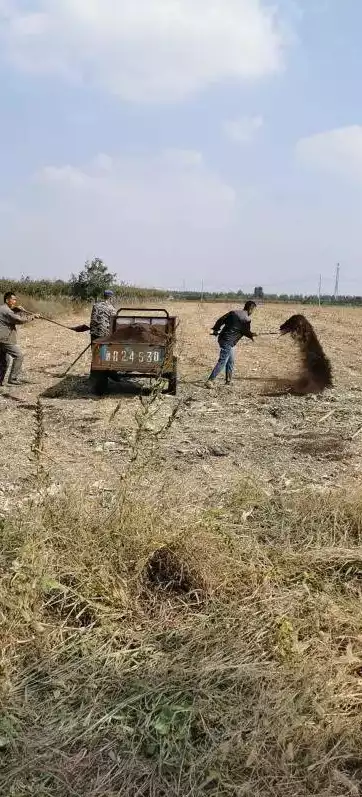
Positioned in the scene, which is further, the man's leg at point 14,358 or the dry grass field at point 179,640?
the man's leg at point 14,358

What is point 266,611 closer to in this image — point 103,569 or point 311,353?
point 103,569

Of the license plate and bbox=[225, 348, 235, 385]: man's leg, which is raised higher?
the license plate

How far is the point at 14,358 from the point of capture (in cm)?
1168

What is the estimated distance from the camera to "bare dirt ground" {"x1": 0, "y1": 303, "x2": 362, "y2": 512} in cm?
621

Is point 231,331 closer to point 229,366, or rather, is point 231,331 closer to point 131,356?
point 229,366

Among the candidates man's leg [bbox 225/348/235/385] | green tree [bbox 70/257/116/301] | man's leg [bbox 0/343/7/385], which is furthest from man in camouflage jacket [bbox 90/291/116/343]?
green tree [bbox 70/257/116/301]

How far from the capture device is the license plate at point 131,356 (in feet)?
33.9

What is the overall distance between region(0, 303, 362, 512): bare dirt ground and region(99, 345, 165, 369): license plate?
568 mm

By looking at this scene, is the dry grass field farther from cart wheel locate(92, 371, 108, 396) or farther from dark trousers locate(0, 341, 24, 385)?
dark trousers locate(0, 341, 24, 385)

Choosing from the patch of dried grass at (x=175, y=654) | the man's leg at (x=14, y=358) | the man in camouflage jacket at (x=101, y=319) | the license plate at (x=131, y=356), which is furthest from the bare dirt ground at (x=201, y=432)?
the man in camouflage jacket at (x=101, y=319)

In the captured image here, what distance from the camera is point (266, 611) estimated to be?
333cm

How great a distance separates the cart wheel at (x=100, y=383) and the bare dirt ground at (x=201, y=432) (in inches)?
7.9

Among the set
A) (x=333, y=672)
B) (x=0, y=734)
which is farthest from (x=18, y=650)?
(x=333, y=672)

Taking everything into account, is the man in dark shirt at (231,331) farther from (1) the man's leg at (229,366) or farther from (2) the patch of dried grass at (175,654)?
(2) the patch of dried grass at (175,654)
